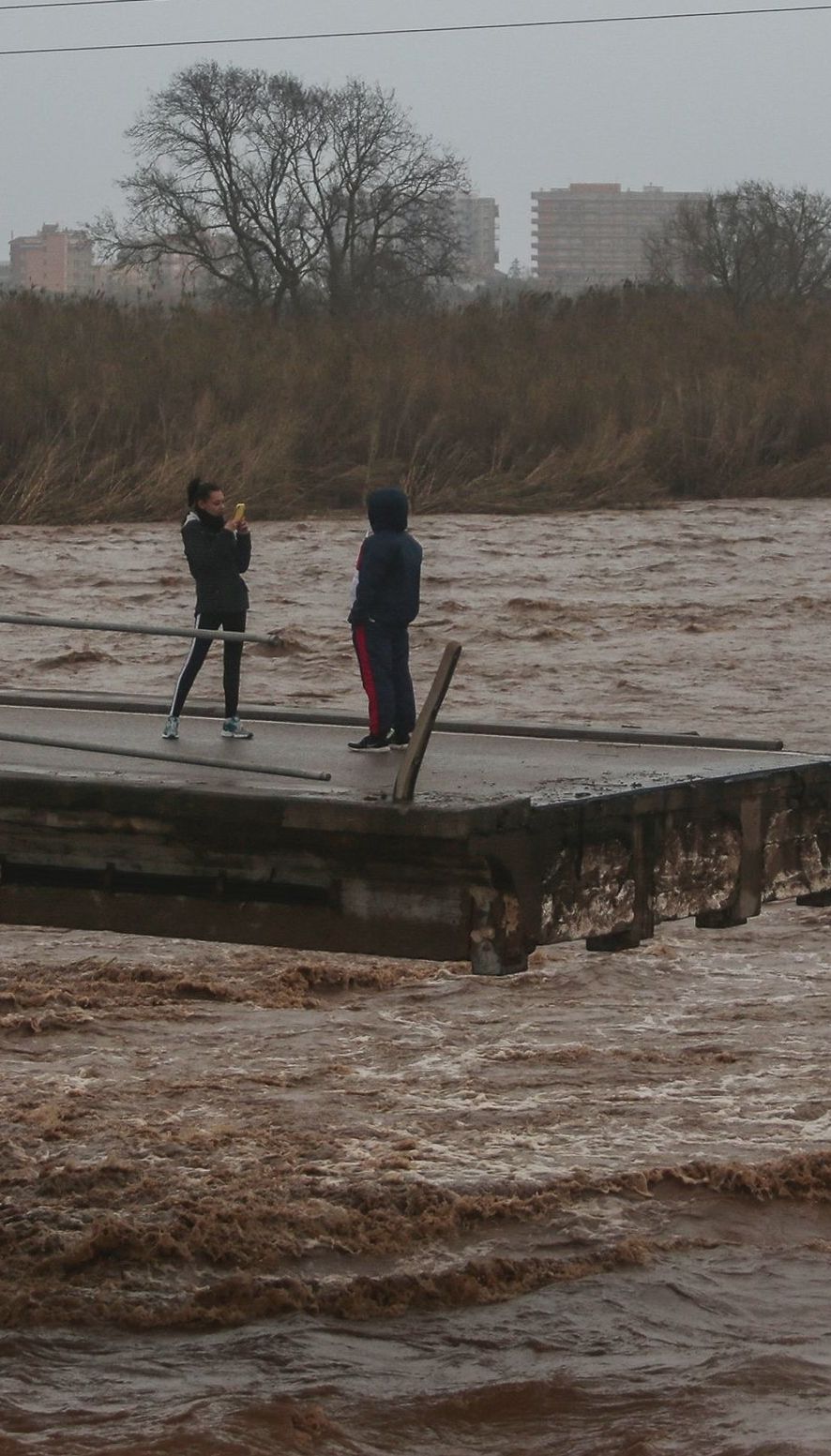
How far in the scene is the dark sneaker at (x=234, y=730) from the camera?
841cm

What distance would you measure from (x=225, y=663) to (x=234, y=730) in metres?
0.28

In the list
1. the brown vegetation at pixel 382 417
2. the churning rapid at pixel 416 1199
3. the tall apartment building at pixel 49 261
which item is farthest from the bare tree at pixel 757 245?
the tall apartment building at pixel 49 261

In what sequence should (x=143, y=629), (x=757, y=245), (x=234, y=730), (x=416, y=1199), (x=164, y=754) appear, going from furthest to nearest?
(x=757, y=245)
(x=234, y=730)
(x=416, y=1199)
(x=143, y=629)
(x=164, y=754)

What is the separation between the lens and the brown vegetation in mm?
26125

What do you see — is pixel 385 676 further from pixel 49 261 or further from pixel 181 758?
pixel 49 261

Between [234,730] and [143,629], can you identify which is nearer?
[143,629]

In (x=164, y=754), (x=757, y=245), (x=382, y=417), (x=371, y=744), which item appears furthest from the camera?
(x=757, y=245)

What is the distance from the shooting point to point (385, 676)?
796cm

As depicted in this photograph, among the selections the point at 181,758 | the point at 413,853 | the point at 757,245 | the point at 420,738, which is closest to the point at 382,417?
the point at 757,245

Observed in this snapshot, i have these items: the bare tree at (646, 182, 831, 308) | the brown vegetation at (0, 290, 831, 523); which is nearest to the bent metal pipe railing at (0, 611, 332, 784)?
the brown vegetation at (0, 290, 831, 523)

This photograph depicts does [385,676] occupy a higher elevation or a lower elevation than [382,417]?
lower

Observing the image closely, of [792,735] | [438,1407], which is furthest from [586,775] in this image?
[792,735]

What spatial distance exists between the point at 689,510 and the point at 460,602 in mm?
5824

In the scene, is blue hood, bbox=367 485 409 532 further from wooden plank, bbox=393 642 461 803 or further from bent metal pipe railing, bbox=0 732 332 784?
wooden plank, bbox=393 642 461 803
